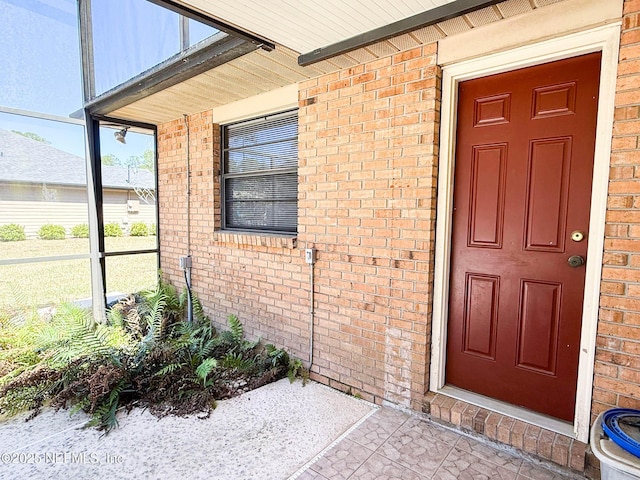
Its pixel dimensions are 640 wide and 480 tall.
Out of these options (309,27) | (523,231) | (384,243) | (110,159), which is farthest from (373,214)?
(110,159)

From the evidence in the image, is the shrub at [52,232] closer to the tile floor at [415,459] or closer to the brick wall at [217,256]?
the brick wall at [217,256]

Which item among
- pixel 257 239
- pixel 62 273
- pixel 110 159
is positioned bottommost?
pixel 62 273

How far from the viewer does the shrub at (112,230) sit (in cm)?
403

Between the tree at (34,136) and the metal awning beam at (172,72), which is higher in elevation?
the metal awning beam at (172,72)

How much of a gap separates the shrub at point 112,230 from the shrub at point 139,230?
0.43ft

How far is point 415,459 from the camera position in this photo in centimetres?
192

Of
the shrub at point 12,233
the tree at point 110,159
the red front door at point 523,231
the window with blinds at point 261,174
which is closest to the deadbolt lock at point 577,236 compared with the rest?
the red front door at point 523,231

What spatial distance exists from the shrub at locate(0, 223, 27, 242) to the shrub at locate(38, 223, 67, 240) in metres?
0.15

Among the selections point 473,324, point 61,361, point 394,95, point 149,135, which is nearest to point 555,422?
point 473,324

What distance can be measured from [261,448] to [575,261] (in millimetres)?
2087

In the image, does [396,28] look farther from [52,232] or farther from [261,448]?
[52,232]

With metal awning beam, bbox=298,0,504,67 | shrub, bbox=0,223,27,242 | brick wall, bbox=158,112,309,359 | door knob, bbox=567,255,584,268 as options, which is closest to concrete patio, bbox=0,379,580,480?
brick wall, bbox=158,112,309,359

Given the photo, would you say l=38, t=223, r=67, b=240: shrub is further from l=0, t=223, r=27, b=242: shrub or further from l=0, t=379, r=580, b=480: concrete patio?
l=0, t=379, r=580, b=480: concrete patio

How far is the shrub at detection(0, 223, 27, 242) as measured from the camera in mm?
3391
